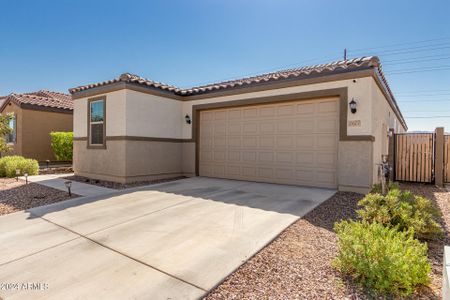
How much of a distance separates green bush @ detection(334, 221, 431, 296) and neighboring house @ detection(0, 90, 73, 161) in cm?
1748

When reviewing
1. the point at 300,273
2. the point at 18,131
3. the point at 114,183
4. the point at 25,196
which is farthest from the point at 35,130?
the point at 300,273

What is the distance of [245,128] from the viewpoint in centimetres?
949

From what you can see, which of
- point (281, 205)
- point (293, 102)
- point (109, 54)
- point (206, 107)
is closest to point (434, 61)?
point (293, 102)

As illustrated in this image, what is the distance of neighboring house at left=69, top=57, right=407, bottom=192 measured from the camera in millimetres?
7355

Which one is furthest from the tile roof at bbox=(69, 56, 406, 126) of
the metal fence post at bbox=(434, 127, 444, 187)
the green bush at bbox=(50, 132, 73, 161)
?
the green bush at bbox=(50, 132, 73, 161)

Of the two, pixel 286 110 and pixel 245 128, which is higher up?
pixel 286 110

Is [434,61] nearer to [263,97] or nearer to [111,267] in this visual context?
[263,97]

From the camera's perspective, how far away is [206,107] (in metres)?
10.2

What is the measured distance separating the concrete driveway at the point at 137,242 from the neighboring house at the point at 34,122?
1139 centimetres

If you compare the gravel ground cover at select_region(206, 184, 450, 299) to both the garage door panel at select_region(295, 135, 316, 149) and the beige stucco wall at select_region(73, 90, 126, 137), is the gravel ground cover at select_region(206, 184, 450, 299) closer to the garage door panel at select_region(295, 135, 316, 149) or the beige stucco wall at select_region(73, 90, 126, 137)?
the garage door panel at select_region(295, 135, 316, 149)

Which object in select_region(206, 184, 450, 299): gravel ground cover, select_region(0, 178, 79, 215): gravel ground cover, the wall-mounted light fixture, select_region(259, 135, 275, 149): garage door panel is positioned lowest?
select_region(206, 184, 450, 299): gravel ground cover

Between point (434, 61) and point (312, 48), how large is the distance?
12908 mm

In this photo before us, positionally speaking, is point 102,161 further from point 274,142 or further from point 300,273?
point 300,273

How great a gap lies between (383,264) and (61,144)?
16157 mm
